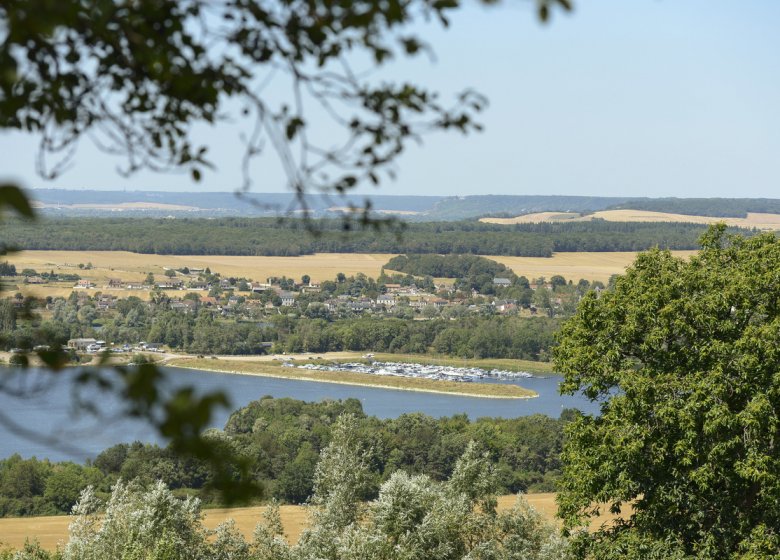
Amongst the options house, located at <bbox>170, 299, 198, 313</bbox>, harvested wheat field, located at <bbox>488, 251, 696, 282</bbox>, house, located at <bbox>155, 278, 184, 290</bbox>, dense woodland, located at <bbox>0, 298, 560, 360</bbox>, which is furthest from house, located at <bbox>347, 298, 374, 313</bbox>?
harvested wheat field, located at <bbox>488, 251, 696, 282</bbox>

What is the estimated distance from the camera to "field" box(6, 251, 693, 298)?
82125mm

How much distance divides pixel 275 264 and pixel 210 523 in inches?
2955

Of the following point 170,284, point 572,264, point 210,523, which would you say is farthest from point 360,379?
point 572,264

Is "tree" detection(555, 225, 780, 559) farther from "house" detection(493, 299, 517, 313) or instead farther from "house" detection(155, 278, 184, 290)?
"house" detection(155, 278, 184, 290)

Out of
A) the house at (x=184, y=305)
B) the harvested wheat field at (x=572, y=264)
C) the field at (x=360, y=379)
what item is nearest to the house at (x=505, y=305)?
the harvested wheat field at (x=572, y=264)

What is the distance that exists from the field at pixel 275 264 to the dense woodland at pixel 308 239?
1599mm

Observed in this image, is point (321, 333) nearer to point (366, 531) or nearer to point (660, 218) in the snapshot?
point (366, 531)

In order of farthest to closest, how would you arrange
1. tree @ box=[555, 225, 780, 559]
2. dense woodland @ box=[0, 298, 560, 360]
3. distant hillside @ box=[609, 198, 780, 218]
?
1. distant hillside @ box=[609, 198, 780, 218]
2. dense woodland @ box=[0, 298, 560, 360]
3. tree @ box=[555, 225, 780, 559]

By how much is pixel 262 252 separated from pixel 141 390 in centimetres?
10147

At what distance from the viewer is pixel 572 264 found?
96688 mm

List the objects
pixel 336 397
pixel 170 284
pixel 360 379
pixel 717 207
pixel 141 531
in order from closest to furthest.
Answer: pixel 141 531, pixel 336 397, pixel 360 379, pixel 170 284, pixel 717 207

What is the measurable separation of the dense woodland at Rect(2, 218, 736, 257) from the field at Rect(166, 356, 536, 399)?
43.7m

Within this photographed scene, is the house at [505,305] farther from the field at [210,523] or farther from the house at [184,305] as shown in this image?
the field at [210,523]

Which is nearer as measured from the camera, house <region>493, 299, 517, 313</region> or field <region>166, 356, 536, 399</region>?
field <region>166, 356, 536, 399</region>
